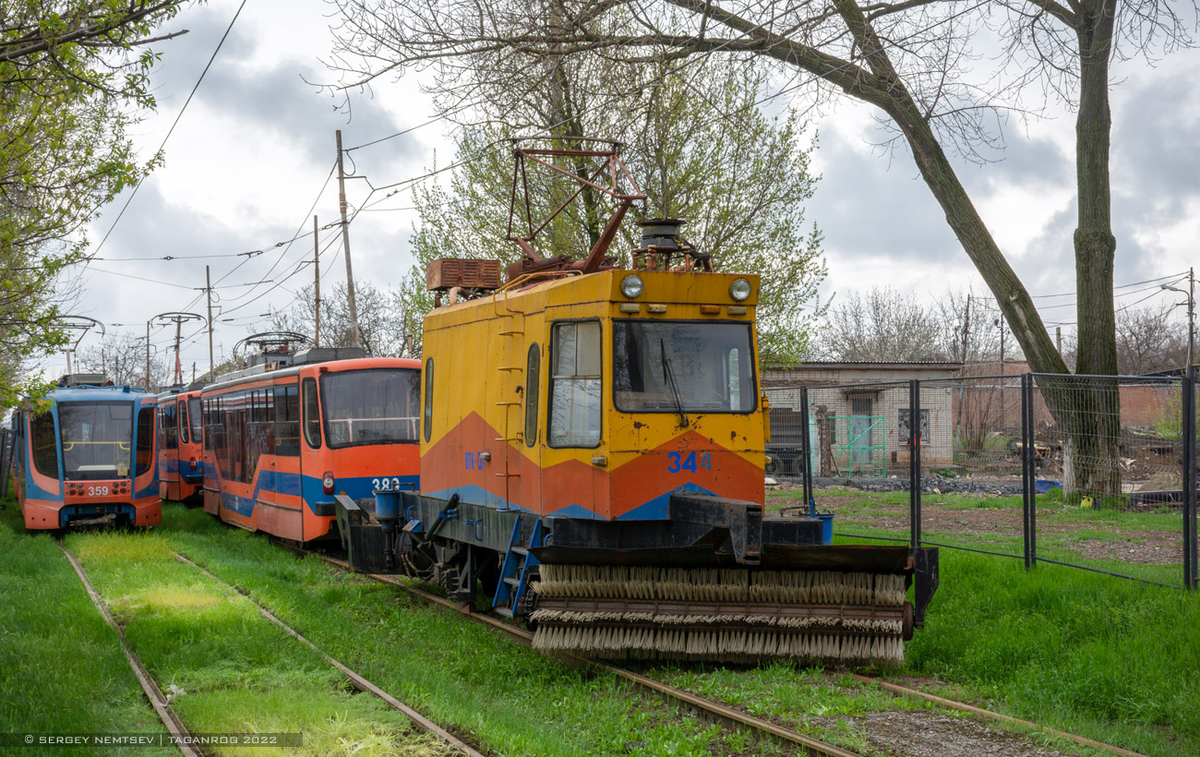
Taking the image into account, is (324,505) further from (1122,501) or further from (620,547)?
(1122,501)

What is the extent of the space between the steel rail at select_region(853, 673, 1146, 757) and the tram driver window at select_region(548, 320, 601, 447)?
2860mm

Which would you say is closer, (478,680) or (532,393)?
(478,680)

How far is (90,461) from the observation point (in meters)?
19.0

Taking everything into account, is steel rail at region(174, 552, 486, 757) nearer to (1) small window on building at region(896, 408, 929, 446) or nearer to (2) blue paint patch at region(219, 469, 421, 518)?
(2) blue paint patch at region(219, 469, 421, 518)

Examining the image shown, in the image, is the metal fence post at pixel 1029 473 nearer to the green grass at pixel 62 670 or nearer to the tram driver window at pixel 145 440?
the green grass at pixel 62 670

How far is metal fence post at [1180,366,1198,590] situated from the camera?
8.50m

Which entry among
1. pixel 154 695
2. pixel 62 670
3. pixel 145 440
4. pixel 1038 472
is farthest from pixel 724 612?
pixel 145 440

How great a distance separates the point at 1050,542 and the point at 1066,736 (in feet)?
15.5

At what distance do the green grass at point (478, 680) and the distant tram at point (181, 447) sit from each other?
1232 cm

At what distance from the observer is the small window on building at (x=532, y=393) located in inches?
334

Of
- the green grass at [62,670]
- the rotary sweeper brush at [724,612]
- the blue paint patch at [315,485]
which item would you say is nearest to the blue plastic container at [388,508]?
the blue paint patch at [315,485]

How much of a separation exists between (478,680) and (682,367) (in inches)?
122

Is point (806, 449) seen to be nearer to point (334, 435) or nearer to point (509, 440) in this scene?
point (509, 440)

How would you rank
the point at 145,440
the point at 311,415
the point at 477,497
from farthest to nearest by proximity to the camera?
1. the point at 145,440
2. the point at 311,415
3. the point at 477,497
